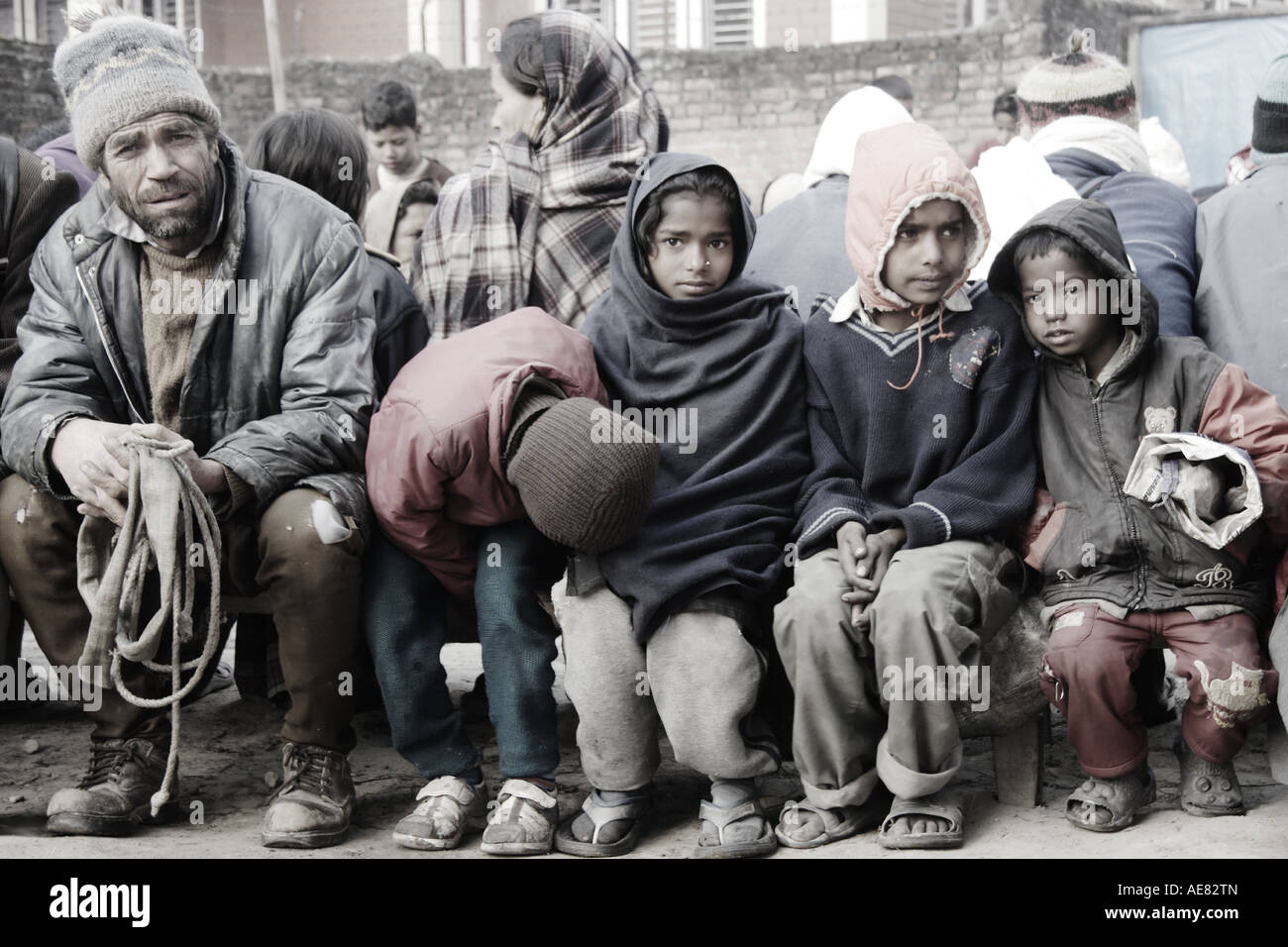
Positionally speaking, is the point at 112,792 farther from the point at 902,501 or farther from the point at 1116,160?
the point at 1116,160

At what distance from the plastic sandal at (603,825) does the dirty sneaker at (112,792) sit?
1.05 metres

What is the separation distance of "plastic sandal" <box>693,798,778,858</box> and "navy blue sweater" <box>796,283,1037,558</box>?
1.99 ft

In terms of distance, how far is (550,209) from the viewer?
425 centimetres

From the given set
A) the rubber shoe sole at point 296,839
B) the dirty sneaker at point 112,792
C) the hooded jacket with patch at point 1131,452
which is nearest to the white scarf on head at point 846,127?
the hooded jacket with patch at point 1131,452

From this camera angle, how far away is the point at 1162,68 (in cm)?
1189

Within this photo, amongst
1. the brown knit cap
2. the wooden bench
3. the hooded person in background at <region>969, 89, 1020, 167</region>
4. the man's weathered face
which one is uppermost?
the hooded person in background at <region>969, 89, 1020, 167</region>

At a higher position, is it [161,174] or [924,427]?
[161,174]

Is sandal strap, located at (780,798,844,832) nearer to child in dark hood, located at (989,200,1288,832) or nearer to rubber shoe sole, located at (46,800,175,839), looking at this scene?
child in dark hood, located at (989,200,1288,832)

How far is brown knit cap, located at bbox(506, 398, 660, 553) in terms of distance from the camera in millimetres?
2926

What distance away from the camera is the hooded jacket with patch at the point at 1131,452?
10.0ft

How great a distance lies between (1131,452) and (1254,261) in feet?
2.92

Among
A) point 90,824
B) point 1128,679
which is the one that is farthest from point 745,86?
point 90,824

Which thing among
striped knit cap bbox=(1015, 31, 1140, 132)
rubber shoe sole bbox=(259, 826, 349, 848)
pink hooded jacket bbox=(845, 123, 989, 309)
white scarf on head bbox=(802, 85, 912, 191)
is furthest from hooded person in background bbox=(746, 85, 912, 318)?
rubber shoe sole bbox=(259, 826, 349, 848)

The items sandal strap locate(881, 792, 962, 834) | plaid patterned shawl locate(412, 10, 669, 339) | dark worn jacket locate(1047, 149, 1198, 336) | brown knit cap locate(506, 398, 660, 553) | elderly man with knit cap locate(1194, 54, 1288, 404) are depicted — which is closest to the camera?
brown knit cap locate(506, 398, 660, 553)
